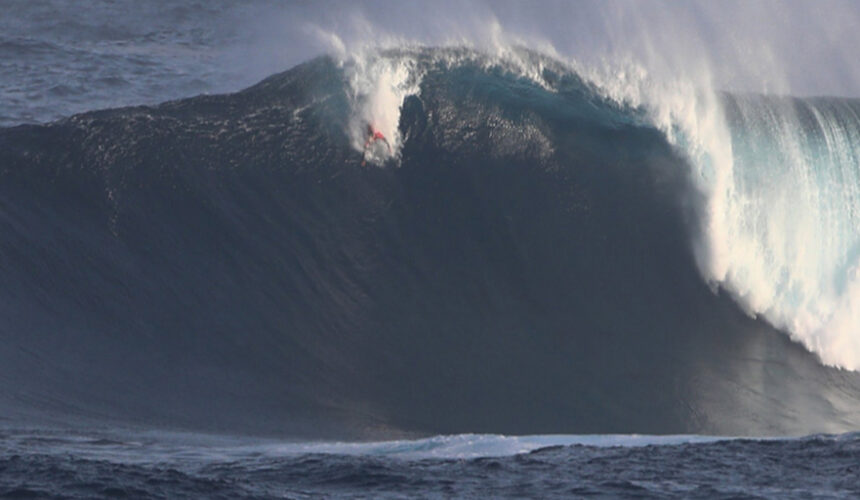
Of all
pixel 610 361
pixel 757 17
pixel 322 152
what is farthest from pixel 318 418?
pixel 757 17

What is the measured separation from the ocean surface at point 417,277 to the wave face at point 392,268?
0.13 feet

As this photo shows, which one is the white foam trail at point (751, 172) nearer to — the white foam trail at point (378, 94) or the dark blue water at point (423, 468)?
the white foam trail at point (378, 94)

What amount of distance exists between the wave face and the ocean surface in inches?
1.6

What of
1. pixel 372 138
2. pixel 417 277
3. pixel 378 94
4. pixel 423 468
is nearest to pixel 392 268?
pixel 417 277

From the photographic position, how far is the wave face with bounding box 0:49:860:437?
1197cm

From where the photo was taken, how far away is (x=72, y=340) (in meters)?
11.9

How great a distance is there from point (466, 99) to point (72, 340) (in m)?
7.16

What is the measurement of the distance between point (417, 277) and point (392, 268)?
330mm

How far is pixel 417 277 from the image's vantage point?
1429cm

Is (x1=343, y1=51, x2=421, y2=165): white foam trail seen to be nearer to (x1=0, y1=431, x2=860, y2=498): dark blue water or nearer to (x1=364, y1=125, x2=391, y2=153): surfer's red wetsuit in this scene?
(x1=364, y1=125, x2=391, y2=153): surfer's red wetsuit

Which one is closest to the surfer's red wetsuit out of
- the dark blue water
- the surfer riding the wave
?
the surfer riding the wave

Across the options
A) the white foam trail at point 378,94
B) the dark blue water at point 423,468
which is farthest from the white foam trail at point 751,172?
the dark blue water at point 423,468

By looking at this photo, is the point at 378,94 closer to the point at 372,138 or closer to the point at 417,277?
the point at 372,138

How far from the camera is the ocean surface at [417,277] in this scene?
32.2ft
